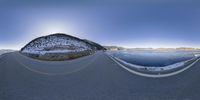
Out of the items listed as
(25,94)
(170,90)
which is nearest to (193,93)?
(170,90)

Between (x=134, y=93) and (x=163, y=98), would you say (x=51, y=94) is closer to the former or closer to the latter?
(x=134, y=93)

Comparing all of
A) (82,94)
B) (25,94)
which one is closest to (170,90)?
(82,94)

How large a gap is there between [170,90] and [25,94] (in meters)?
6.43

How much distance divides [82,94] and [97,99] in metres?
1.62

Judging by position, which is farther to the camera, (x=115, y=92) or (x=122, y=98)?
(x=115, y=92)

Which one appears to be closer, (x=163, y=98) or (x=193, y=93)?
(x=163, y=98)

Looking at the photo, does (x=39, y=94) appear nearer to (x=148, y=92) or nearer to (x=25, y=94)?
(x=25, y=94)

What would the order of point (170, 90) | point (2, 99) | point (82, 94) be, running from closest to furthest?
1. point (2, 99)
2. point (82, 94)
3. point (170, 90)

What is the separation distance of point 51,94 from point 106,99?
2.77 metres

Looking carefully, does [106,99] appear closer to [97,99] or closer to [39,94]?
[97,99]

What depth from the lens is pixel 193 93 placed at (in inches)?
607

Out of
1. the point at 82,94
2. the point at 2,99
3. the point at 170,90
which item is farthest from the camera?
the point at 170,90

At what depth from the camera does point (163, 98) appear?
14.1 m

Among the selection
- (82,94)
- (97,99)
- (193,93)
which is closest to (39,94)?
(82,94)
